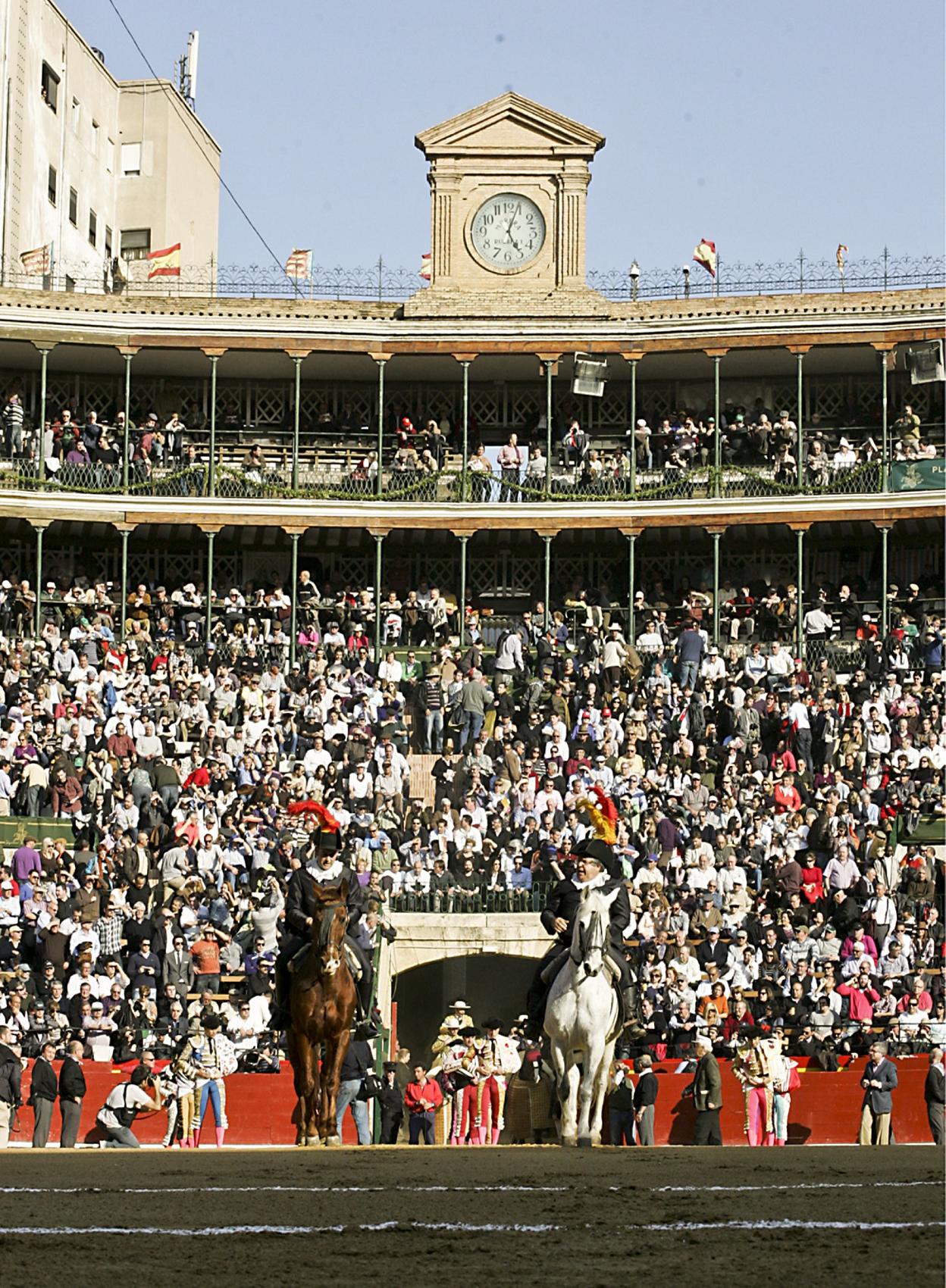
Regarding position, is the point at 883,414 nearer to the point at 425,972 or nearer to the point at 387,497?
the point at 387,497

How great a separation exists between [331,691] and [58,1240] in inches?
993

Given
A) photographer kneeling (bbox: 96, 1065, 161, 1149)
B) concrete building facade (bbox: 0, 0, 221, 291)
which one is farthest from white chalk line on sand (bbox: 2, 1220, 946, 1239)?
concrete building facade (bbox: 0, 0, 221, 291)

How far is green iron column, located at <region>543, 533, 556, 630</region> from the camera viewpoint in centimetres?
4266

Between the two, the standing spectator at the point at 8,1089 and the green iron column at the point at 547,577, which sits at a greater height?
the green iron column at the point at 547,577

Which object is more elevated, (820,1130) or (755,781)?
(755,781)

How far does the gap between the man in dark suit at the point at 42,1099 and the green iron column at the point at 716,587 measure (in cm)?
1947

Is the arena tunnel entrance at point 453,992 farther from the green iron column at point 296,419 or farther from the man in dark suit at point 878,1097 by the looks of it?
the green iron column at point 296,419

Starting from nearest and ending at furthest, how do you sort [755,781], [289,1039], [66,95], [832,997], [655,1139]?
1. [289,1039]
2. [655,1139]
3. [832,997]
4. [755,781]
5. [66,95]

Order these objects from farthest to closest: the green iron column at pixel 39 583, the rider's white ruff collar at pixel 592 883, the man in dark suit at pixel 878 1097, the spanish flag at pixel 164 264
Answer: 1. the spanish flag at pixel 164 264
2. the green iron column at pixel 39 583
3. the man in dark suit at pixel 878 1097
4. the rider's white ruff collar at pixel 592 883

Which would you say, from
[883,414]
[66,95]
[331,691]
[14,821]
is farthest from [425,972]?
[66,95]

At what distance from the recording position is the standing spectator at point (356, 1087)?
906 inches

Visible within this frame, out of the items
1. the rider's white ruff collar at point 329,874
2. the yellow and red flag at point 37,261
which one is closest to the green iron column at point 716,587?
the yellow and red flag at point 37,261

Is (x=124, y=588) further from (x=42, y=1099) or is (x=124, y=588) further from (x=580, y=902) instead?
(x=580, y=902)

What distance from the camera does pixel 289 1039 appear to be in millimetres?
20047
